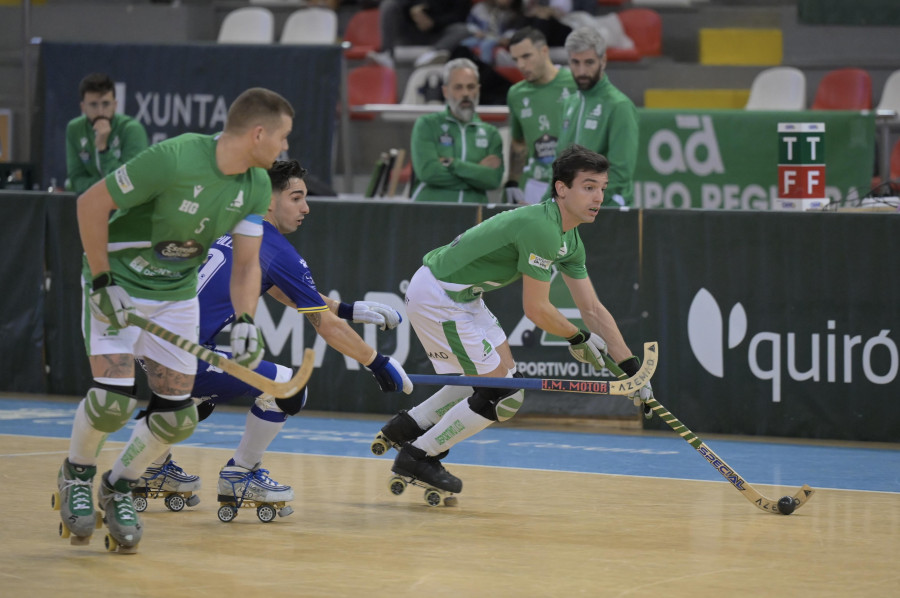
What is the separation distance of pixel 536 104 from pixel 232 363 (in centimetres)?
550

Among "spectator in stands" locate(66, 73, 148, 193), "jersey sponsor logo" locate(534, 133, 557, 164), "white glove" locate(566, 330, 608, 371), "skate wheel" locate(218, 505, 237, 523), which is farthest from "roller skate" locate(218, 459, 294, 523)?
"spectator in stands" locate(66, 73, 148, 193)

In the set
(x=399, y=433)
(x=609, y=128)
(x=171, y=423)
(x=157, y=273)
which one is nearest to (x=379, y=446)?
(x=399, y=433)

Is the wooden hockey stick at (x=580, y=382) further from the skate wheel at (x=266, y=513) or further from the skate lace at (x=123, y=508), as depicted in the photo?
the skate lace at (x=123, y=508)

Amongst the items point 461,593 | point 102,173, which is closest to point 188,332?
point 461,593

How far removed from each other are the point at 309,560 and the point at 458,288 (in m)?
1.97

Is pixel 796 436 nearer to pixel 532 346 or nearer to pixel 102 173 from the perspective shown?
pixel 532 346

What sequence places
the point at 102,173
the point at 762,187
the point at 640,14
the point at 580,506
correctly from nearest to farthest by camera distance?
the point at 580,506 → the point at 102,173 → the point at 762,187 → the point at 640,14

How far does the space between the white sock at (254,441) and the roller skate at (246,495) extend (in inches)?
2.0

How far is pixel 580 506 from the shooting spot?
714 cm

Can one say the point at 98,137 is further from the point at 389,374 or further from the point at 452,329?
the point at 389,374

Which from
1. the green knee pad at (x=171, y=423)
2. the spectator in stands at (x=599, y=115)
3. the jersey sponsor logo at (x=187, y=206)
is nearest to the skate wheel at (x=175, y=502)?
the green knee pad at (x=171, y=423)

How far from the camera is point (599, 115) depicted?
1009cm

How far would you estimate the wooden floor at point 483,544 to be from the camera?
211 inches

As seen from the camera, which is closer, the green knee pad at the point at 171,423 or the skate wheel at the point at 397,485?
the green knee pad at the point at 171,423
